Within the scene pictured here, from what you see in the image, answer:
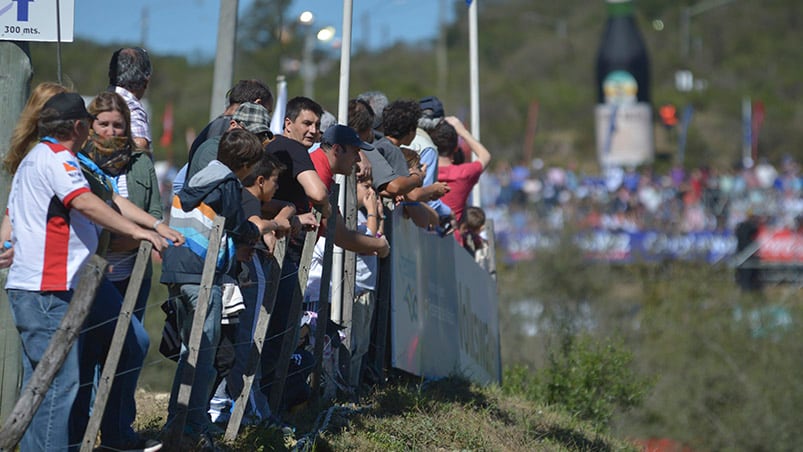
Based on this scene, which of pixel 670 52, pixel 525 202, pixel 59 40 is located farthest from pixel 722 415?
pixel 670 52

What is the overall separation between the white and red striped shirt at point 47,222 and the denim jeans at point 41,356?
59 millimetres

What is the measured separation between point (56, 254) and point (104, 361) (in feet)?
2.31

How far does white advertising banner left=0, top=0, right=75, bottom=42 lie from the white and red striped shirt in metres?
2.00

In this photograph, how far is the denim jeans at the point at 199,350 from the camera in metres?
6.23

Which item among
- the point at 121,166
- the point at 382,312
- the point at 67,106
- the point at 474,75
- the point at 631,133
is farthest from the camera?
the point at 631,133

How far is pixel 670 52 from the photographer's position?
9425 centimetres

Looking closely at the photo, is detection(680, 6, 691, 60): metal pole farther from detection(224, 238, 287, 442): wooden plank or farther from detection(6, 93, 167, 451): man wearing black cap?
detection(6, 93, 167, 451): man wearing black cap

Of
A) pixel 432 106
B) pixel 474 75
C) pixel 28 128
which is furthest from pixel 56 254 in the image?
pixel 474 75

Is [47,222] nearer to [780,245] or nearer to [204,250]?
[204,250]

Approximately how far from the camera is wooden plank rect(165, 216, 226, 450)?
5.95 meters

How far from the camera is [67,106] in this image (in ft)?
17.7

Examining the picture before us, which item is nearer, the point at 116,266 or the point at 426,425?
the point at 116,266

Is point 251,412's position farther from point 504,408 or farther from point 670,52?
point 670,52

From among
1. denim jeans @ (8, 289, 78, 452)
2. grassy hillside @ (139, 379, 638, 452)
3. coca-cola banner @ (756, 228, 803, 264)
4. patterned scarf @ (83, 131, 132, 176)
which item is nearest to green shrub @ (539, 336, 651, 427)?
grassy hillside @ (139, 379, 638, 452)
